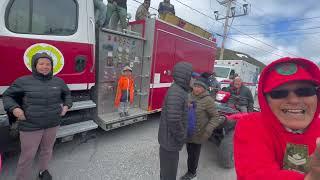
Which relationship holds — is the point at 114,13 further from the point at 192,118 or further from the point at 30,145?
the point at 30,145

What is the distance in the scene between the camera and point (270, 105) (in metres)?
1.12

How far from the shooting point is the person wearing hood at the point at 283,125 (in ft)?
3.42

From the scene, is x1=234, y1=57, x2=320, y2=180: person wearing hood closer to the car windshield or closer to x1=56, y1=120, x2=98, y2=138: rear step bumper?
x1=56, y1=120, x2=98, y2=138: rear step bumper

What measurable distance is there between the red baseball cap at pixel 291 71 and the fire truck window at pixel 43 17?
9.68 ft

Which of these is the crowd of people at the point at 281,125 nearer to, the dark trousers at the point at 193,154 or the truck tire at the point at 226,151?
the dark trousers at the point at 193,154

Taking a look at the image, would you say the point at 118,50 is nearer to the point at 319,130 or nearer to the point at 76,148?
the point at 76,148

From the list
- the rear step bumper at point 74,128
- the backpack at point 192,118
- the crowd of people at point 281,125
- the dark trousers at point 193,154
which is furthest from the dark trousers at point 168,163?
the crowd of people at point 281,125

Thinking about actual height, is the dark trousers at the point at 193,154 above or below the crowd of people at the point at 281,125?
below

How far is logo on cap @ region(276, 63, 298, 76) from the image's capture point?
1051 millimetres

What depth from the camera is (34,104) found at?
8.30 ft

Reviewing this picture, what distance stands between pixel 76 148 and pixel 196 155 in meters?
2.19

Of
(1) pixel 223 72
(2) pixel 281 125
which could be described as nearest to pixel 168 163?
(2) pixel 281 125

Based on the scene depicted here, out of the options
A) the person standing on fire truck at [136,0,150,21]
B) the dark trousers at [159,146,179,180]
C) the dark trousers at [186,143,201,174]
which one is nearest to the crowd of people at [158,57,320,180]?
the dark trousers at [159,146,179,180]

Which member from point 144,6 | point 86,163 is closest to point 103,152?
point 86,163
